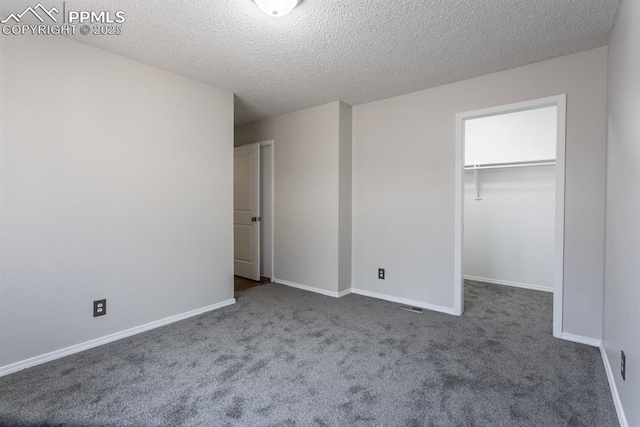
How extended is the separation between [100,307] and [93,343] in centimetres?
28

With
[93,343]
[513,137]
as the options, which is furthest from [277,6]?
[513,137]

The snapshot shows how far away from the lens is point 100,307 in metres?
2.50

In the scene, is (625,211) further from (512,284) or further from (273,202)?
(273,202)

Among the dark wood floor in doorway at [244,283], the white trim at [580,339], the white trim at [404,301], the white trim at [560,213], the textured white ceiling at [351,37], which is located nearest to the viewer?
the textured white ceiling at [351,37]

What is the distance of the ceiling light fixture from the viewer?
1828mm

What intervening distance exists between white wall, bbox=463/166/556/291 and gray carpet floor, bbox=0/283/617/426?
1.27m

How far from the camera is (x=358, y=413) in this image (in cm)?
168

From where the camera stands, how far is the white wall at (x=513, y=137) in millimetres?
3920

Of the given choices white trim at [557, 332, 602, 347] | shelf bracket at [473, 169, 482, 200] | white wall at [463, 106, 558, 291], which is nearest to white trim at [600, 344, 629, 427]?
white trim at [557, 332, 602, 347]

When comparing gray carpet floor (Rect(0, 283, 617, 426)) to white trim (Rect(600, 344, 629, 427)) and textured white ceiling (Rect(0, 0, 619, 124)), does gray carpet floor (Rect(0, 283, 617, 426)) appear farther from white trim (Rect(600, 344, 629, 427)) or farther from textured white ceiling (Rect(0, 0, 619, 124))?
textured white ceiling (Rect(0, 0, 619, 124))

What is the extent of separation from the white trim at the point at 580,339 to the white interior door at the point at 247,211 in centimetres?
358

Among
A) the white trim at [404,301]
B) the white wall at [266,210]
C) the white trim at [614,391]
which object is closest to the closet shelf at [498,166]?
the white trim at [404,301]

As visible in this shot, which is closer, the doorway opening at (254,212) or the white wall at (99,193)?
the white wall at (99,193)

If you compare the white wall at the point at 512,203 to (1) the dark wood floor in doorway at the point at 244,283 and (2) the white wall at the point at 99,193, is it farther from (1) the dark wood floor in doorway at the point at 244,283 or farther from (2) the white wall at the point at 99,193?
(2) the white wall at the point at 99,193
